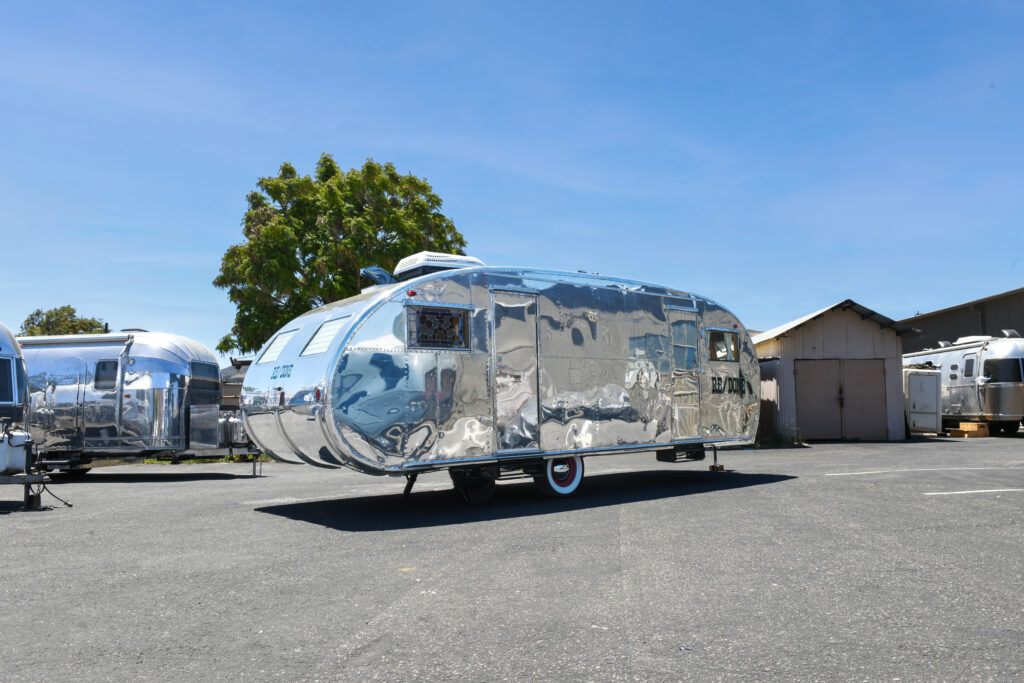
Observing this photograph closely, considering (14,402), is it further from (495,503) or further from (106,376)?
(495,503)

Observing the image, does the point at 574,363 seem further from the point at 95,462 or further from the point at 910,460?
the point at 95,462

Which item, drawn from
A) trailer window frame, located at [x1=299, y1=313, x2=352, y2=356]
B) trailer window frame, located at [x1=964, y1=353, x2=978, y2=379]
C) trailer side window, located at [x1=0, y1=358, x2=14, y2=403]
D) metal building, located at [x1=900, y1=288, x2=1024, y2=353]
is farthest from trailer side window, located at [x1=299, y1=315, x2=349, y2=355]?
metal building, located at [x1=900, y1=288, x2=1024, y2=353]

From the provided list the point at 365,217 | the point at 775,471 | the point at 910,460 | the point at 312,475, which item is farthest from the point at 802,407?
the point at 365,217

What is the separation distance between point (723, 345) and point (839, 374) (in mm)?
12739

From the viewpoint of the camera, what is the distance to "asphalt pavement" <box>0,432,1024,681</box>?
Answer: 14.0 feet

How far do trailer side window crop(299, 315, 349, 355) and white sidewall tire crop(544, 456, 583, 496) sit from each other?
3.30 metres

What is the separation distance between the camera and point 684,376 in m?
12.2

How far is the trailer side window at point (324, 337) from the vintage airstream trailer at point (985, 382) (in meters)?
22.6

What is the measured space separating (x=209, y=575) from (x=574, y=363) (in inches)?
222

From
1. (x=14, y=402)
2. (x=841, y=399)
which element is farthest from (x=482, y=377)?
(x=841, y=399)

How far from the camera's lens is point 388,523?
886cm

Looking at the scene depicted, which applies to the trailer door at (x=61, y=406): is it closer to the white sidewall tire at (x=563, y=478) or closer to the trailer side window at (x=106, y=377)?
the trailer side window at (x=106, y=377)

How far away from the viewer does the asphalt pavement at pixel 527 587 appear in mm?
4258

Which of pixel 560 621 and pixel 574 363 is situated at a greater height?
pixel 574 363
